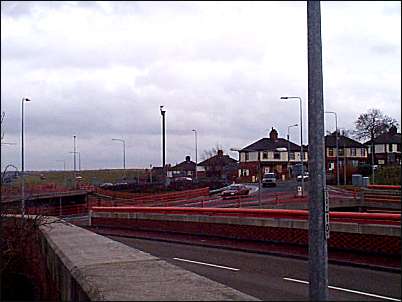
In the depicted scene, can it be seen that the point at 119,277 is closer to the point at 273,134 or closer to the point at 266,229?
the point at 266,229

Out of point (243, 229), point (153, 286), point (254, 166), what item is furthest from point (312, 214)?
point (254, 166)

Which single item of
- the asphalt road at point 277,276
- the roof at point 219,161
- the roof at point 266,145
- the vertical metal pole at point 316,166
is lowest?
the asphalt road at point 277,276

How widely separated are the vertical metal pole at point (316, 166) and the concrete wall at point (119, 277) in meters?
0.71

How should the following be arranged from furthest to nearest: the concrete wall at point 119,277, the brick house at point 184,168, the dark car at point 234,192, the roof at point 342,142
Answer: the brick house at point 184,168
the roof at point 342,142
the dark car at point 234,192
the concrete wall at point 119,277

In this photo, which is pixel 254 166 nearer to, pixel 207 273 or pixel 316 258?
pixel 207 273

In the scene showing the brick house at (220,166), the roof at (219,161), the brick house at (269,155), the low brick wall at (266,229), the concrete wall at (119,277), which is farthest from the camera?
the roof at (219,161)

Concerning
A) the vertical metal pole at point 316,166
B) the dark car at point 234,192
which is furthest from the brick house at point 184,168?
the vertical metal pole at point 316,166

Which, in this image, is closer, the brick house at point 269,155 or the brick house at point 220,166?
the brick house at point 269,155

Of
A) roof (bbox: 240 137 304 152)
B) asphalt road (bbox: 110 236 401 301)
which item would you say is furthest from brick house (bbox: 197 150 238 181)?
asphalt road (bbox: 110 236 401 301)

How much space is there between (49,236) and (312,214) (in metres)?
10.3

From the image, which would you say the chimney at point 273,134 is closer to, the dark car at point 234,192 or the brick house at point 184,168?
the brick house at point 184,168

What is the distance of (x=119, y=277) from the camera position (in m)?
8.42

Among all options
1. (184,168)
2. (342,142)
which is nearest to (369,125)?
(342,142)

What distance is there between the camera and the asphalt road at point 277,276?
11.4m
